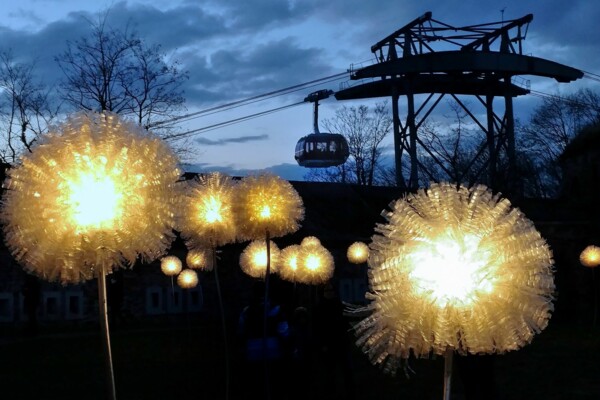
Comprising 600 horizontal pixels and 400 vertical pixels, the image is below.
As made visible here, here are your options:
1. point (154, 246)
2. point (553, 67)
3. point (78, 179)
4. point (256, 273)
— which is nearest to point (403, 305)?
point (154, 246)

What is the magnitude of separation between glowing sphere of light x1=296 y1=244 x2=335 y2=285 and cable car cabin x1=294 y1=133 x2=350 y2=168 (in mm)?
26096

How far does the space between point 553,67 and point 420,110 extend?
8335 mm

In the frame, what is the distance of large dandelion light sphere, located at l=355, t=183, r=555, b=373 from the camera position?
3174 millimetres

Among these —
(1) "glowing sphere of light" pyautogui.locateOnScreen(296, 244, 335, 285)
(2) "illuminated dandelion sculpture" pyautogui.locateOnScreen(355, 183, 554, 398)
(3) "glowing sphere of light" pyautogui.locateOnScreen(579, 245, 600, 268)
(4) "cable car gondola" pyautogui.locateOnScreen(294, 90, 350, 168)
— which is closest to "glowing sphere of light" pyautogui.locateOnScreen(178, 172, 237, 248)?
(1) "glowing sphere of light" pyautogui.locateOnScreen(296, 244, 335, 285)

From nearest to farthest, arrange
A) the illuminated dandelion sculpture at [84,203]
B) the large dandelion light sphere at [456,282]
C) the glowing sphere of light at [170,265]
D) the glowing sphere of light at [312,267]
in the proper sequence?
the large dandelion light sphere at [456,282]
the illuminated dandelion sculpture at [84,203]
the glowing sphere of light at [312,267]
the glowing sphere of light at [170,265]

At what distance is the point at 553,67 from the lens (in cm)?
4147

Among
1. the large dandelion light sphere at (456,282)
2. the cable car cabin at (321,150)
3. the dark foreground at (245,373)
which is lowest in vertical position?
the dark foreground at (245,373)

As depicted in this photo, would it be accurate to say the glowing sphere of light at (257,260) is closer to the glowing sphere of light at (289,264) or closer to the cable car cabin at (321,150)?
the glowing sphere of light at (289,264)

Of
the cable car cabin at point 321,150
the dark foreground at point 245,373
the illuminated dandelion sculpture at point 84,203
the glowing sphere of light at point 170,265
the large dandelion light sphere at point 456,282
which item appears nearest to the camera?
the large dandelion light sphere at point 456,282

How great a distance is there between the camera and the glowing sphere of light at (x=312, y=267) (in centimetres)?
1071

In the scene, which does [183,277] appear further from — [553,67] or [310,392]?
[553,67]

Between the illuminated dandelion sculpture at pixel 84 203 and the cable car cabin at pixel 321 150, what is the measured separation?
32752 millimetres

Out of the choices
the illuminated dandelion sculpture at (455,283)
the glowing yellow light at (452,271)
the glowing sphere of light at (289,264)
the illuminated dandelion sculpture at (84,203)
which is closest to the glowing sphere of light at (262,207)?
the glowing sphere of light at (289,264)

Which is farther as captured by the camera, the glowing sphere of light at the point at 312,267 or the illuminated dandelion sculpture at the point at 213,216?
the glowing sphere of light at the point at 312,267
